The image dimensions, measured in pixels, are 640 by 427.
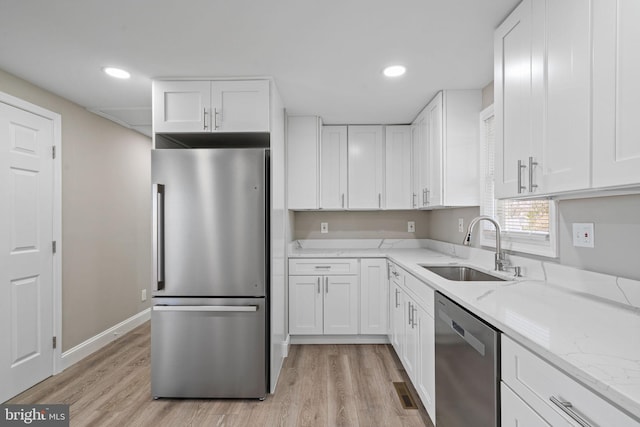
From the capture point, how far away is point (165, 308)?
2.29 metres

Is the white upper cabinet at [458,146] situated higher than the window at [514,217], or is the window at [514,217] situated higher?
the white upper cabinet at [458,146]

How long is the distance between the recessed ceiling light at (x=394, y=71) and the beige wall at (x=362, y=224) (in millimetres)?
1818

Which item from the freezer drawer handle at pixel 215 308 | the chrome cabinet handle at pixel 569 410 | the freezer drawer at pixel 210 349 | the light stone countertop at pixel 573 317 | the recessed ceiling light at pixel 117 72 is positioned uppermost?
the recessed ceiling light at pixel 117 72

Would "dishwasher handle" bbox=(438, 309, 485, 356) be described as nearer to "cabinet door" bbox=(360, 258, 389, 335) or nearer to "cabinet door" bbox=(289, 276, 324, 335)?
"cabinet door" bbox=(360, 258, 389, 335)

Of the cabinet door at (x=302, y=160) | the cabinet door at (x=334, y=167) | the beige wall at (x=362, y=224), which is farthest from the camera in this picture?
the beige wall at (x=362, y=224)

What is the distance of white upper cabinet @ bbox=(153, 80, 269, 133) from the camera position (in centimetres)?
237

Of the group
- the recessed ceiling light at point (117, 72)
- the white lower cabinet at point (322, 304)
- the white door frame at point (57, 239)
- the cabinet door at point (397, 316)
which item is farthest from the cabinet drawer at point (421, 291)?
the white door frame at point (57, 239)

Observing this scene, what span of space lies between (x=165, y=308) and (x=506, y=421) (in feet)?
6.85

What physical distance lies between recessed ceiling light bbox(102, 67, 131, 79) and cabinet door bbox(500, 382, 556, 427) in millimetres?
2836

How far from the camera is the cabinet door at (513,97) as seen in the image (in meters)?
1.47

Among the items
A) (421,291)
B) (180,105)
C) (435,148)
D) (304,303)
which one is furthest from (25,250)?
(435,148)

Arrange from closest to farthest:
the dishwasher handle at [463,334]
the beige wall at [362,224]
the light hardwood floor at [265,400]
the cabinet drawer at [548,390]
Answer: the cabinet drawer at [548,390] → the dishwasher handle at [463,334] → the light hardwood floor at [265,400] → the beige wall at [362,224]

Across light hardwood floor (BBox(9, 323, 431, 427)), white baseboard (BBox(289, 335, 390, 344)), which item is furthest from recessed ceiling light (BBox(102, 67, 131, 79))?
white baseboard (BBox(289, 335, 390, 344))

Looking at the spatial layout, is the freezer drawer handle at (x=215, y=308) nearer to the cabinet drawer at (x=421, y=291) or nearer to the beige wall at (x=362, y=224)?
the cabinet drawer at (x=421, y=291)
